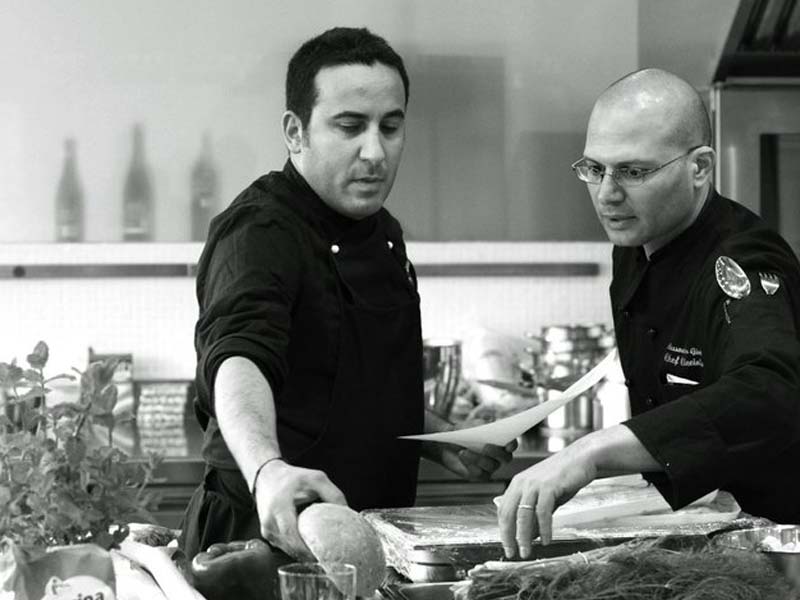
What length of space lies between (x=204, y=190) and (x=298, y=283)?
1.52 m

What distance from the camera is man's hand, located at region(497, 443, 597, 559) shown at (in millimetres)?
1436

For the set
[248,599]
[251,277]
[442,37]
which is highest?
[442,37]

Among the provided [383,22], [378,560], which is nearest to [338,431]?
[378,560]

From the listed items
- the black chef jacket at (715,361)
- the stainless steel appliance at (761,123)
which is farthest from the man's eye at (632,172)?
the stainless steel appliance at (761,123)

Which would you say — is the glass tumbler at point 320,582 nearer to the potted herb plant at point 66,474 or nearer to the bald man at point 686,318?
the potted herb plant at point 66,474

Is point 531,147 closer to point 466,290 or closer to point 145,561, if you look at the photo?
point 466,290

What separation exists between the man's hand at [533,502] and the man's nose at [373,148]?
1.99 feet

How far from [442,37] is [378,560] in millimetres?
2463

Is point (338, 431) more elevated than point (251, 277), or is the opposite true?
point (251, 277)

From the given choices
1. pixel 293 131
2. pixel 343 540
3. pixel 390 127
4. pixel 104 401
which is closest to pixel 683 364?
pixel 390 127

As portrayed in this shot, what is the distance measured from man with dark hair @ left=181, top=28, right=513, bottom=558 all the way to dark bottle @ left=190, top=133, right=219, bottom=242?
4.33ft

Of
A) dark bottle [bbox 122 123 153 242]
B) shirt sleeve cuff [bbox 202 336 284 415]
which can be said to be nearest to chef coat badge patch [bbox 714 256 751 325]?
shirt sleeve cuff [bbox 202 336 284 415]

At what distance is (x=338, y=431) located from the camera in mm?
2047

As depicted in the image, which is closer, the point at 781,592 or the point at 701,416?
the point at 781,592
